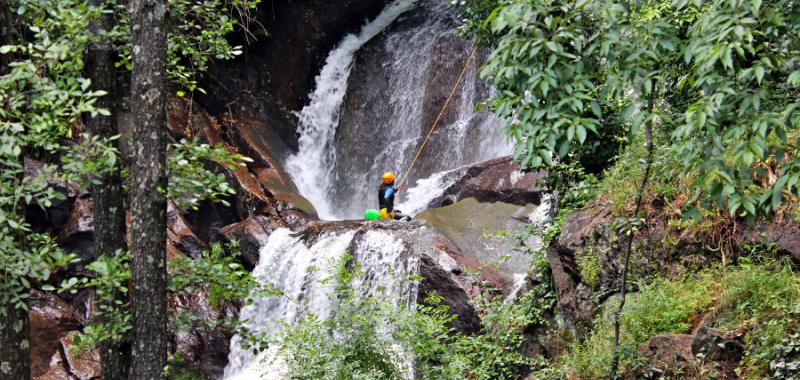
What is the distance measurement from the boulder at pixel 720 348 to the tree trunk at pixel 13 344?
5.03 m

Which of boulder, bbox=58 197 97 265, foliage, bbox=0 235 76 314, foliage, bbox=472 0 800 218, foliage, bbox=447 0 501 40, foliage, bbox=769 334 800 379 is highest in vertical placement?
foliage, bbox=447 0 501 40

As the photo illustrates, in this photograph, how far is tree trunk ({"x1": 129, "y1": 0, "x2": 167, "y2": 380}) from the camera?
17.2ft

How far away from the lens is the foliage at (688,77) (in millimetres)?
3475

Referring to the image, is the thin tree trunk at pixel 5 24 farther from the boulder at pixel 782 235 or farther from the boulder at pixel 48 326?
the boulder at pixel 48 326

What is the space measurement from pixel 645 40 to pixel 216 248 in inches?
144

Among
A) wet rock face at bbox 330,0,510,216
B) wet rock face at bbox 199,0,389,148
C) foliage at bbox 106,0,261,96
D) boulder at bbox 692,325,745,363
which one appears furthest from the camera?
wet rock face at bbox 199,0,389,148

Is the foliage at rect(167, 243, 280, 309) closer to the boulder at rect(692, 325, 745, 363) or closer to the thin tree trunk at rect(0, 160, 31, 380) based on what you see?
the thin tree trunk at rect(0, 160, 31, 380)

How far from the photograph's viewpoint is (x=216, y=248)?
19.8 feet

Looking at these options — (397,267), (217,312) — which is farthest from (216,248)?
(217,312)

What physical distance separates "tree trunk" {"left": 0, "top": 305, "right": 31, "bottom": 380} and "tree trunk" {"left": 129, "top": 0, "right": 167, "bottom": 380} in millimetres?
954

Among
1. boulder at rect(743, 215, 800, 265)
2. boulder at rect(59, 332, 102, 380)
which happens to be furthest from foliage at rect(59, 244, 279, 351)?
boulder at rect(59, 332, 102, 380)

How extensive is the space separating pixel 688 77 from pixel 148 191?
11.9ft

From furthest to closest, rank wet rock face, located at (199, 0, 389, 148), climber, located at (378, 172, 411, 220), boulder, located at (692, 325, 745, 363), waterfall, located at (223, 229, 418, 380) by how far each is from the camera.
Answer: wet rock face, located at (199, 0, 389, 148) → climber, located at (378, 172, 411, 220) → waterfall, located at (223, 229, 418, 380) → boulder, located at (692, 325, 745, 363)

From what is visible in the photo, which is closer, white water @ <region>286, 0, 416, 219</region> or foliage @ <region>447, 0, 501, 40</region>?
foliage @ <region>447, 0, 501, 40</region>
